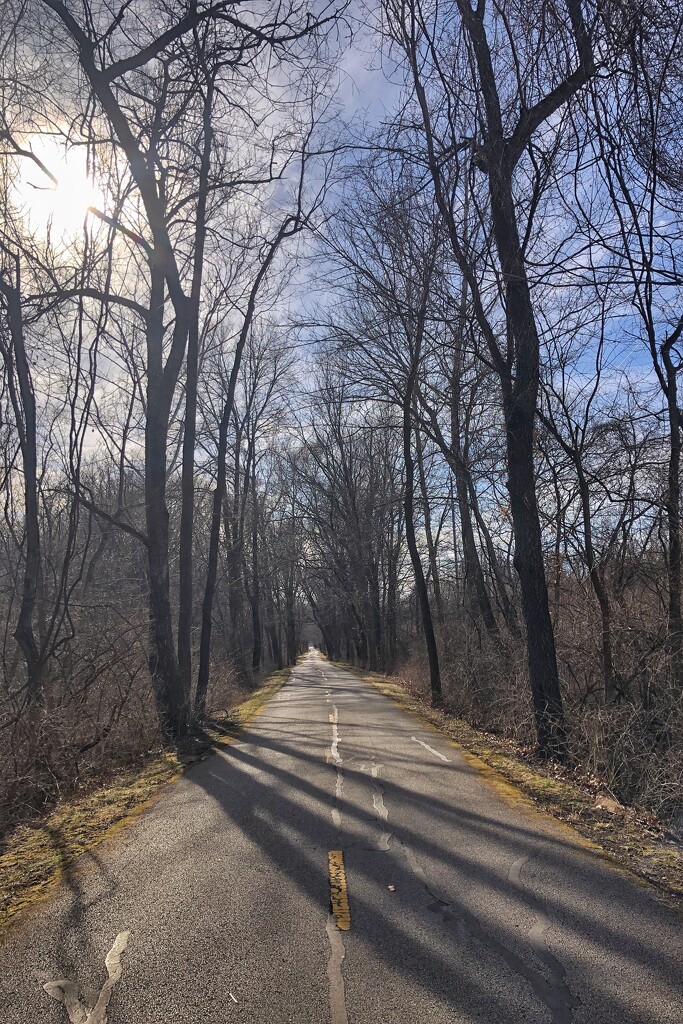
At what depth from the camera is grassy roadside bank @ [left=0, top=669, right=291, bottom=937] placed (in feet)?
17.0

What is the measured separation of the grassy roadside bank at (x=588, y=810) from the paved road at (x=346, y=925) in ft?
0.85

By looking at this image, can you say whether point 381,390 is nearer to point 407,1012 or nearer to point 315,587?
point 407,1012

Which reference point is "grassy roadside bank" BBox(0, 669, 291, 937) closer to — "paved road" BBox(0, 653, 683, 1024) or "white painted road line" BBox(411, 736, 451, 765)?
"paved road" BBox(0, 653, 683, 1024)

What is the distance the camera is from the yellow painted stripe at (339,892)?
423 cm

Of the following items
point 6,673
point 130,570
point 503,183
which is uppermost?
point 503,183

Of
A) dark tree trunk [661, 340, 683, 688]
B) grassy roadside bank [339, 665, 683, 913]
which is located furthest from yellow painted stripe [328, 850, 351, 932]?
dark tree trunk [661, 340, 683, 688]

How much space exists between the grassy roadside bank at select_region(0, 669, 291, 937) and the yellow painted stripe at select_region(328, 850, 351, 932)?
1.98m

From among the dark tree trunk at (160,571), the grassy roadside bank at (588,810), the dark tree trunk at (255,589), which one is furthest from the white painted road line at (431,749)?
the dark tree trunk at (255,589)

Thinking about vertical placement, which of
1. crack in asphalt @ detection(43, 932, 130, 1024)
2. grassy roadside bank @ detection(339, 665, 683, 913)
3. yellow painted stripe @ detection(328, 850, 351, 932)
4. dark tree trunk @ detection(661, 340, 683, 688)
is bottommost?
grassy roadside bank @ detection(339, 665, 683, 913)

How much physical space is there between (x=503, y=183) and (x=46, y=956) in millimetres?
8961

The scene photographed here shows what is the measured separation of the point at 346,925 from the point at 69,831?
12.0ft

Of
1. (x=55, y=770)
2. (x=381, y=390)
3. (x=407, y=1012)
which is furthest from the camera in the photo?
(x=381, y=390)

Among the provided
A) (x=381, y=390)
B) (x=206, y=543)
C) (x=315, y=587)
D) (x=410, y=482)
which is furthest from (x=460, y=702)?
(x=315, y=587)

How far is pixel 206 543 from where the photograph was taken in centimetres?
4166
